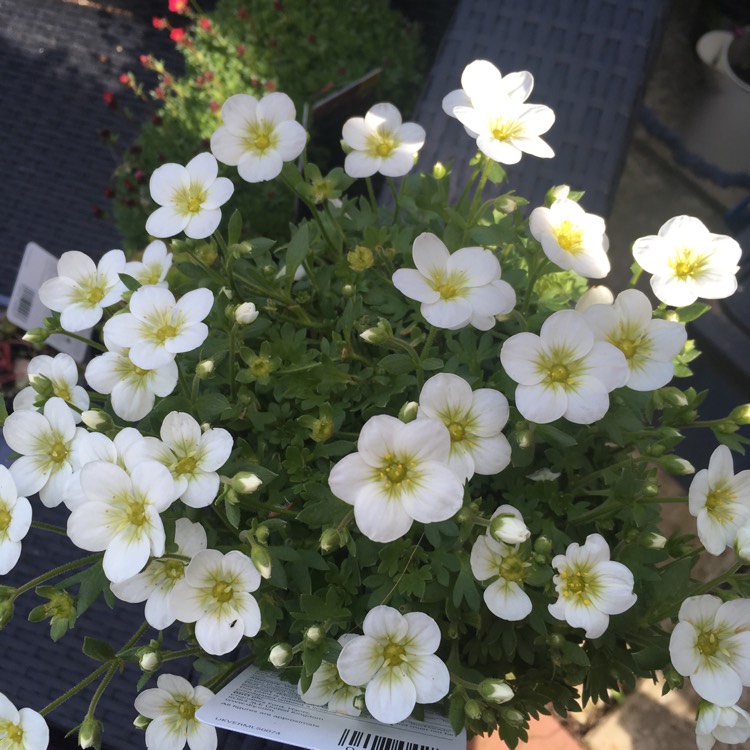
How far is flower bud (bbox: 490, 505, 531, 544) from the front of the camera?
0.64m

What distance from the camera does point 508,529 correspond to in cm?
64

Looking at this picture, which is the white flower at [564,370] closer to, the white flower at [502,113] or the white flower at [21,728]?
the white flower at [502,113]

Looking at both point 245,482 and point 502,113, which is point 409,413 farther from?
point 502,113

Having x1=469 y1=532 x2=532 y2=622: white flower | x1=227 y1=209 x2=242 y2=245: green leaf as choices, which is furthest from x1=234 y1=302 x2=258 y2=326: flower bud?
x1=469 y1=532 x2=532 y2=622: white flower

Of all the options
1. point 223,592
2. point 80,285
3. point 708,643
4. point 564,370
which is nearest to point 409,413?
point 564,370

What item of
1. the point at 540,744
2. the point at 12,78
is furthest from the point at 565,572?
the point at 12,78

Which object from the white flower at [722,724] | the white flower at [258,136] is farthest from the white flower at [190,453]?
the white flower at [722,724]

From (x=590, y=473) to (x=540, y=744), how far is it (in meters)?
0.77

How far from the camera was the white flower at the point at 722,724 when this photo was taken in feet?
2.16

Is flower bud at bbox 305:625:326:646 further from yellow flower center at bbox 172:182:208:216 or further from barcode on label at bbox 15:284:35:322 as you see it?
barcode on label at bbox 15:284:35:322

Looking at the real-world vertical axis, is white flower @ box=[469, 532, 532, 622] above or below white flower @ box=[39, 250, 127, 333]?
below

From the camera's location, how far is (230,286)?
86cm

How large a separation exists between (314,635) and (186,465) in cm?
22

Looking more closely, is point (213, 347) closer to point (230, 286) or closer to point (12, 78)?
point (230, 286)
